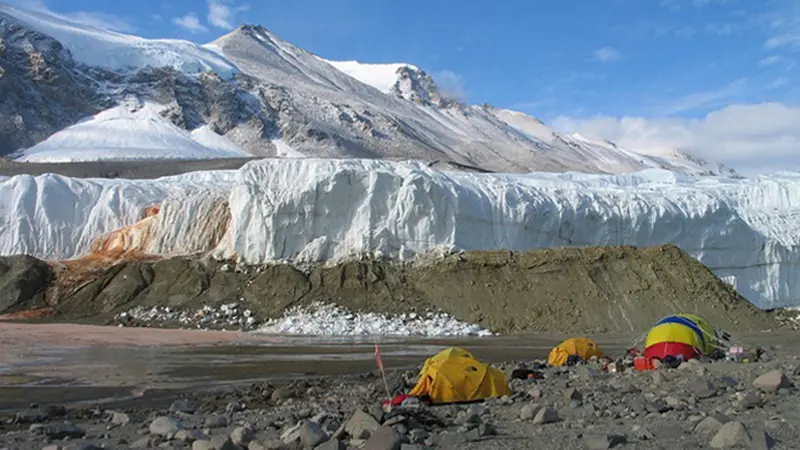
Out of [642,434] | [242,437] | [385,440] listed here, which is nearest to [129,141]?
[242,437]

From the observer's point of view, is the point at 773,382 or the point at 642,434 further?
the point at 773,382

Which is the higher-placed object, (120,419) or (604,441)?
(604,441)

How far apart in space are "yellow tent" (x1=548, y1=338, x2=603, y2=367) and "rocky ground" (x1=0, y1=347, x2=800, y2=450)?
15.6 feet

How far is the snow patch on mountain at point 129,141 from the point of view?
125062 mm

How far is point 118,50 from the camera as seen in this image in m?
179

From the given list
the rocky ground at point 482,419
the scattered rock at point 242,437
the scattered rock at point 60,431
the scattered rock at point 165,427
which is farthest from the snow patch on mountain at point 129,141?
the scattered rock at point 242,437

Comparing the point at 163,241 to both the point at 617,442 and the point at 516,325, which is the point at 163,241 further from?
the point at 617,442

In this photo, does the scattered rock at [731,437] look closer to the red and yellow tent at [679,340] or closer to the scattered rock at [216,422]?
the scattered rock at [216,422]

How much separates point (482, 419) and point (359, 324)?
79.5 feet

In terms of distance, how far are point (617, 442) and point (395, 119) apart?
183 meters

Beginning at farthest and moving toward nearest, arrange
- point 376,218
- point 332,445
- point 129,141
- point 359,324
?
point 129,141 < point 376,218 < point 359,324 < point 332,445

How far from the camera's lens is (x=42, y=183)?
45375 mm

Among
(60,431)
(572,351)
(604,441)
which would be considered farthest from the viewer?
(572,351)

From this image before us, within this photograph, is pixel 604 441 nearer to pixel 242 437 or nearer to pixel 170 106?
pixel 242 437
